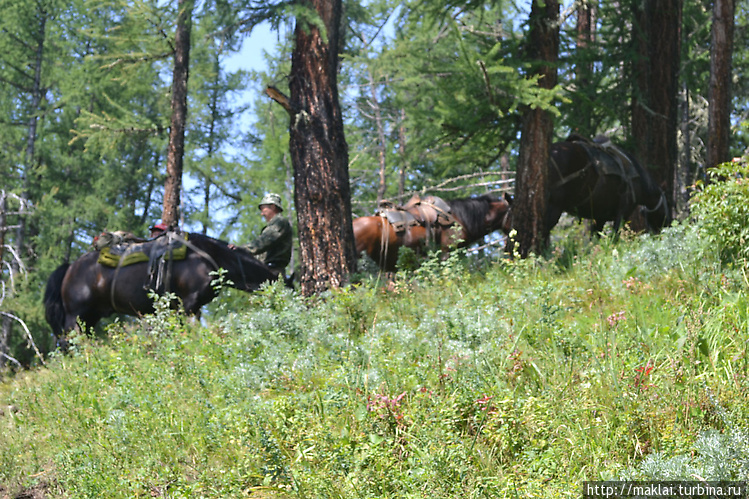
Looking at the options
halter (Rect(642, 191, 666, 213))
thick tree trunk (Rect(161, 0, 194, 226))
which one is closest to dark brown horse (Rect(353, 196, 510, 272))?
halter (Rect(642, 191, 666, 213))

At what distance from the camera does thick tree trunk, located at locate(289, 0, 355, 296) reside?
861 centimetres

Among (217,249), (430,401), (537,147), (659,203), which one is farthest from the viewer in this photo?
(659,203)

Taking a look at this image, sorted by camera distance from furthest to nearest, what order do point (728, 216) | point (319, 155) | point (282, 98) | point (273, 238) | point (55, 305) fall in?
point (55, 305) → point (273, 238) → point (282, 98) → point (319, 155) → point (728, 216)

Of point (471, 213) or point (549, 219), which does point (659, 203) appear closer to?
point (549, 219)

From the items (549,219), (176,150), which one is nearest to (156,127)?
(176,150)

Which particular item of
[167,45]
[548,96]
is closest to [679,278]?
[548,96]

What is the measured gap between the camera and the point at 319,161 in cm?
873

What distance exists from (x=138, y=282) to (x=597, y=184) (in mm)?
7355

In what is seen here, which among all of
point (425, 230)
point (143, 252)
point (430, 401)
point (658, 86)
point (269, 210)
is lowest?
point (430, 401)

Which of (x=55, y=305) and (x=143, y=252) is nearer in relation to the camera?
(x=143, y=252)

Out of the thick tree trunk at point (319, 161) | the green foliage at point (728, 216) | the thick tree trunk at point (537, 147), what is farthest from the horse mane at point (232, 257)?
the green foliage at point (728, 216)

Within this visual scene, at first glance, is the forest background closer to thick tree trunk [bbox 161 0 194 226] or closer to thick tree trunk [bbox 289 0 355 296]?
Answer: thick tree trunk [bbox 161 0 194 226]

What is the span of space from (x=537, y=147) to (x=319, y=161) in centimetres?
298

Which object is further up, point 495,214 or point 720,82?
point 720,82
